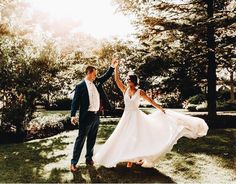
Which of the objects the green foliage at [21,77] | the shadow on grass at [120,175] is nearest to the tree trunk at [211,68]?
the green foliage at [21,77]

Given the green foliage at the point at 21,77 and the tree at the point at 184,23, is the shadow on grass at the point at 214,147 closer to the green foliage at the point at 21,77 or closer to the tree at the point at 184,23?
the tree at the point at 184,23

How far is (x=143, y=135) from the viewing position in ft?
25.8

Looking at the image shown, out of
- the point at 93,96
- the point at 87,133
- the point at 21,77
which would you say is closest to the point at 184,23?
the point at 21,77

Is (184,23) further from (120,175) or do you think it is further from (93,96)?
(120,175)

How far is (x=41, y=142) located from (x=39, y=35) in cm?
471

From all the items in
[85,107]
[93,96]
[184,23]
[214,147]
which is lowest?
[214,147]

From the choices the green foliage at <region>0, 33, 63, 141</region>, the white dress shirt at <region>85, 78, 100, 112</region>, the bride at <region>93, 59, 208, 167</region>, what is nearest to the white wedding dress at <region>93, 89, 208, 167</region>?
the bride at <region>93, 59, 208, 167</region>

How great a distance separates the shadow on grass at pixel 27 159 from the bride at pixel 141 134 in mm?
1552

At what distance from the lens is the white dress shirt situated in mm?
8227

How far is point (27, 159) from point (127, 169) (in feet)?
10.2

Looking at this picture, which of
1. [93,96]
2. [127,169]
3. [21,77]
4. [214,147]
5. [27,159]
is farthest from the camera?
[21,77]

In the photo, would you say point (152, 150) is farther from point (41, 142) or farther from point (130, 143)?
point (41, 142)

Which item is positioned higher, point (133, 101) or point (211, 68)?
point (211, 68)

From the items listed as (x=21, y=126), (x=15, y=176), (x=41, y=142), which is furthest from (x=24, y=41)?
(x=15, y=176)
